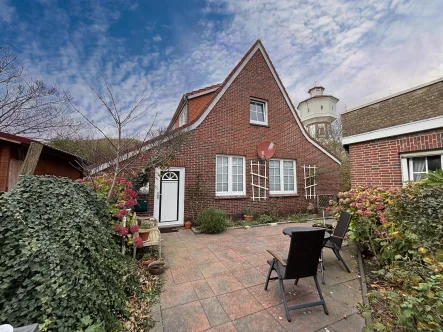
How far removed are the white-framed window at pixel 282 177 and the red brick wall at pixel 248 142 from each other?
0.88 ft

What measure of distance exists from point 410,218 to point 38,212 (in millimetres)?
5147

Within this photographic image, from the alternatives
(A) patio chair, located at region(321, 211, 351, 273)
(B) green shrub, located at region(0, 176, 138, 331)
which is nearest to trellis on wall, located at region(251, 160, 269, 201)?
(A) patio chair, located at region(321, 211, 351, 273)

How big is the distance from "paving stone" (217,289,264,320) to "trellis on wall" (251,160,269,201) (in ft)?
18.1

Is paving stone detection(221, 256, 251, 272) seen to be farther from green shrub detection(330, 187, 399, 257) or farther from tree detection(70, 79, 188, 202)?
tree detection(70, 79, 188, 202)

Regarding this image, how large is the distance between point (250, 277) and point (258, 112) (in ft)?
24.6

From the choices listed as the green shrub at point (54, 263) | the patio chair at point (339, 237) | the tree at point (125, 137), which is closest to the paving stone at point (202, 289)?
the green shrub at point (54, 263)

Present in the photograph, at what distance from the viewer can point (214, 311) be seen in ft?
7.87

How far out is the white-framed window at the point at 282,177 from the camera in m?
8.79

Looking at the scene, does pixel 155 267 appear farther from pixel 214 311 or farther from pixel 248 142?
pixel 248 142

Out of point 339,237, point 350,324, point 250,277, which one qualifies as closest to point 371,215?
point 339,237

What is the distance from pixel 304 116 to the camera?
30.3 meters

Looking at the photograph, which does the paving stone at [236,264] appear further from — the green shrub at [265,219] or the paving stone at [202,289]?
the green shrub at [265,219]

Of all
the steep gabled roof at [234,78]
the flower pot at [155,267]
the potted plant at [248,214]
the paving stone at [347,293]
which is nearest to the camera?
the paving stone at [347,293]

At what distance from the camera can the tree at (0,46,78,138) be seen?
717cm
